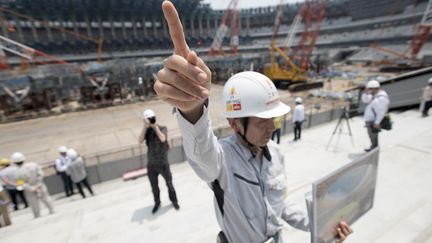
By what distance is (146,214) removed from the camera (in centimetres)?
380

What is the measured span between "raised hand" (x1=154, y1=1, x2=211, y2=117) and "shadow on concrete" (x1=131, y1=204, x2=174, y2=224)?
11.1 feet

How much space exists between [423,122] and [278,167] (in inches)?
351

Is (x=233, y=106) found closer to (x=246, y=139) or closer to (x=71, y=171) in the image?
(x=246, y=139)

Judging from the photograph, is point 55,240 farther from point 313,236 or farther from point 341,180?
point 341,180

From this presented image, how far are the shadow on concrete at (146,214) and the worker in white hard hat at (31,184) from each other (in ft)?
7.96

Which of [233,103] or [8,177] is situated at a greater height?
[233,103]

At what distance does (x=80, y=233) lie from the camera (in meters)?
3.39

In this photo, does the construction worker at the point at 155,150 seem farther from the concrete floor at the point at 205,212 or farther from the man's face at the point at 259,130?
the man's face at the point at 259,130

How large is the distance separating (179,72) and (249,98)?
59 centimetres

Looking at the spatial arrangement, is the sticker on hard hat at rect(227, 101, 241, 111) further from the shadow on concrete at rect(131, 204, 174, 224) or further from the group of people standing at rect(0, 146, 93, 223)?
the group of people standing at rect(0, 146, 93, 223)

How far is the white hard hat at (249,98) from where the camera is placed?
1.35 metres

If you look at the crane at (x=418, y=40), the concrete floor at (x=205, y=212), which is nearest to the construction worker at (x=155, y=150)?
the concrete floor at (x=205, y=212)

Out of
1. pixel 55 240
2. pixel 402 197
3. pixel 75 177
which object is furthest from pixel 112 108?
pixel 402 197

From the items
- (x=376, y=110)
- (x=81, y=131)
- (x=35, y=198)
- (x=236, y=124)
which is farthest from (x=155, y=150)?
Answer: (x=81, y=131)
